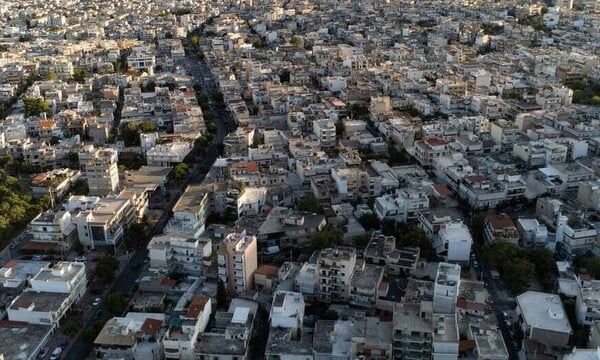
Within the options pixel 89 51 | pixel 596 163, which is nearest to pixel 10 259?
pixel 596 163

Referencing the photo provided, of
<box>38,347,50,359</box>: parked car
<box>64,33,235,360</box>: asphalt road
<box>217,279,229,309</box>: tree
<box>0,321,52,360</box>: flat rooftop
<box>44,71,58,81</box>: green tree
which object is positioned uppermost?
<box>44,71,58,81</box>: green tree

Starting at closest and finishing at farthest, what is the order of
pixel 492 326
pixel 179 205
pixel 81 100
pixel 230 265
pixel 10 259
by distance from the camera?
1. pixel 492 326
2. pixel 230 265
3. pixel 10 259
4. pixel 179 205
5. pixel 81 100

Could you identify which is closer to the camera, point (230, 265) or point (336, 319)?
point (336, 319)

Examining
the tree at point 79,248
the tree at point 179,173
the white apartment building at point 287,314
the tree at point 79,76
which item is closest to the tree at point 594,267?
the white apartment building at point 287,314

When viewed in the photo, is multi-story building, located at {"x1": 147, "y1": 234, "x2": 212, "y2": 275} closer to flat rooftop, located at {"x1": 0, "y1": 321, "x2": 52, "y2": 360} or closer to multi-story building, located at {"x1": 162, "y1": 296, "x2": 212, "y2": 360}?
multi-story building, located at {"x1": 162, "y1": 296, "x2": 212, "y2": 360}

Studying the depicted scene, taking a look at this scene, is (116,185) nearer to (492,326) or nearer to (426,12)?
(492,326)

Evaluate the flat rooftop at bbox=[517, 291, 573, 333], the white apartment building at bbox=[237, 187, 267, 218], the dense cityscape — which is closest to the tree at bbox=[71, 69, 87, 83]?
the dense cityscape

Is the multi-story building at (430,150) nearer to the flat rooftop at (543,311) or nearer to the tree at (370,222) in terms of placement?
the tree at (370,222)
